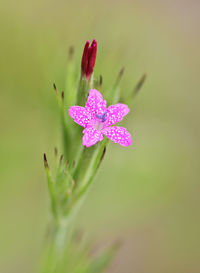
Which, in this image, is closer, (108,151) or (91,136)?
(91,136)

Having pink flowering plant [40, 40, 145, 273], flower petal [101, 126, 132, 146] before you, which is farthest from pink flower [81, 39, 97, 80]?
flower petal [101, 126, 132, 146]

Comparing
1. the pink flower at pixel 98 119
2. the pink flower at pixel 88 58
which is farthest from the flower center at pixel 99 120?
the pink flower at pixel 88 58

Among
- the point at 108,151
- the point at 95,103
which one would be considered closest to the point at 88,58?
the point at 95,103

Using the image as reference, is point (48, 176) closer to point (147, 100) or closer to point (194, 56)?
point (147, 100)

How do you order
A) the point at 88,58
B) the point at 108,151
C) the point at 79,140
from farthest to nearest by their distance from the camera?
the point at 108,151 → the point at 79,140 → the point at 88,58

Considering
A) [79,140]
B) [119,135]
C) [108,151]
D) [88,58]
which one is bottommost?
[119,135]

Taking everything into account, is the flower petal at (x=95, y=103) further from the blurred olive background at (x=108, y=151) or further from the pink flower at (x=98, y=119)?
the blurred olive background at (x=108, y=151)

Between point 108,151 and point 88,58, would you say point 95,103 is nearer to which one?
point 88,58
